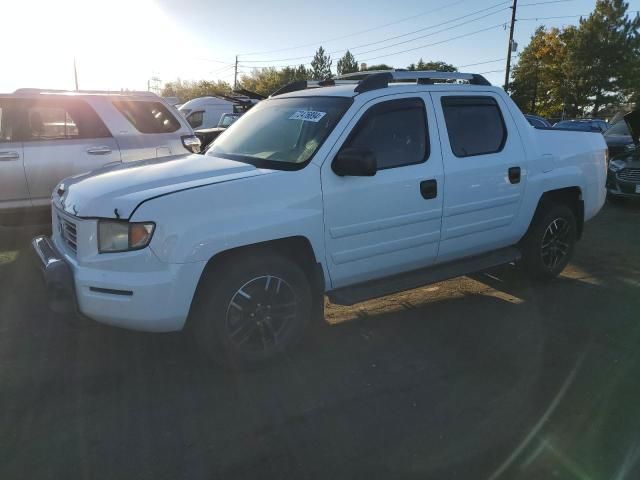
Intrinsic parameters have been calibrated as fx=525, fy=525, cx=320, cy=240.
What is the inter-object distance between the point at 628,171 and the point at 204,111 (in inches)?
612

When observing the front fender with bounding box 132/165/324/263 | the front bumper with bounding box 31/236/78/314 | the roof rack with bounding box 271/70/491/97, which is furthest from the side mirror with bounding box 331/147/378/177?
the front bumper with bounding box 31/236/78/314

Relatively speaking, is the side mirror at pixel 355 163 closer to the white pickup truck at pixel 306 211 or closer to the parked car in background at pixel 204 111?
the white pickup truck at pixel 306 211

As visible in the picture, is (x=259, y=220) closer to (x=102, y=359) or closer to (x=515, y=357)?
(x=102, y=359)

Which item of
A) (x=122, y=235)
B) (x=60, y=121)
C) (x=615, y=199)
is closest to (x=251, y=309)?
(x=122, y=235)

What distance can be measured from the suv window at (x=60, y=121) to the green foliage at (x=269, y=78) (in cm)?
7375

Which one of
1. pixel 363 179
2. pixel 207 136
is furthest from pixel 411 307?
pixel 207 136

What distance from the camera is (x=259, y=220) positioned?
10.6ft

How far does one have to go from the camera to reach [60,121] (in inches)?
249

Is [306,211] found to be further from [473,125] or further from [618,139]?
[618,139]

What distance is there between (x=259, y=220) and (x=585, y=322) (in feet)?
9.67

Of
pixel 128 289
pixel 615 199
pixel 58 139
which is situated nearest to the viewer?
pixel 128 289

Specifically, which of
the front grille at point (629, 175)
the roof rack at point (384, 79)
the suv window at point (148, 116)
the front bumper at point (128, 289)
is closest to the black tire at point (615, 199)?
the front grille at point (629, 175)

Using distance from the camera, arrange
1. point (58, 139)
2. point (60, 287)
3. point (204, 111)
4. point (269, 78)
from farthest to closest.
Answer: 1. point (269, 78)
2. point (204, 111)
3. point (58, 139)
4. point (60, 287)

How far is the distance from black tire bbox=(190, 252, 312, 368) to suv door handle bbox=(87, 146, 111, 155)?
3.93 meters
